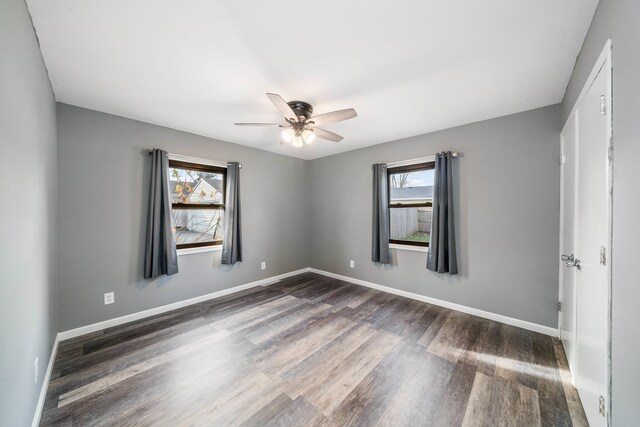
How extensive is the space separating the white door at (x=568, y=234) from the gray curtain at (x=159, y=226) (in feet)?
13.3

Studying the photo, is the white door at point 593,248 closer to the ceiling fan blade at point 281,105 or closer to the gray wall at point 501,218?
the gray wall at point 501,218

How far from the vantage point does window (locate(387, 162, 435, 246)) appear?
3.53 metres

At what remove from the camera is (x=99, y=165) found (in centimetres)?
266

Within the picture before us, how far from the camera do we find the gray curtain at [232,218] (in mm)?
3641

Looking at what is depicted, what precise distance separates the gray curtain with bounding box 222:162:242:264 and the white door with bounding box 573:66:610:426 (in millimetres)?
3707

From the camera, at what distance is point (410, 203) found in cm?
371

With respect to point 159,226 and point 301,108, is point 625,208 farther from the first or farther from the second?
point 159,226

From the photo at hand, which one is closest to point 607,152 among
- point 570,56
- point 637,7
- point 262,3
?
point 637,7

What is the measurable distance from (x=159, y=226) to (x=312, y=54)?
8.74 ft

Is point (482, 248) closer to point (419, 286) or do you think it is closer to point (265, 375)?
point (419, 286)

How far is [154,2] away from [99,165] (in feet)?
7.05

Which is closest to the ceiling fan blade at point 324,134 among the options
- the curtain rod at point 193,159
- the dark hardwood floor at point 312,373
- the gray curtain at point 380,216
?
the gray curtain at point 380,216

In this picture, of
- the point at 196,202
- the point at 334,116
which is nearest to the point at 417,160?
the point at 334,116

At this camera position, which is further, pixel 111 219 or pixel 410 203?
pixel 410 203
